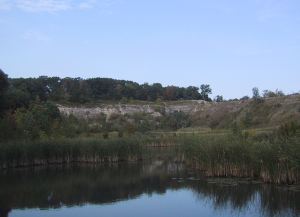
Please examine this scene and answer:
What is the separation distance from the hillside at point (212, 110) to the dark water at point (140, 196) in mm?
49954

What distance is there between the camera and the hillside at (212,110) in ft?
273

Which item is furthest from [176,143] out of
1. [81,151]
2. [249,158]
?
[249,158]

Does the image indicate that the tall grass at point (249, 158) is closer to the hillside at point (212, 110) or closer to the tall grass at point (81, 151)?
the tall grass at point (81, 151)

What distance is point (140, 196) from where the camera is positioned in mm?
23547

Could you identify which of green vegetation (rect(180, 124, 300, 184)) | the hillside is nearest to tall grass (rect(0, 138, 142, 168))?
green vegetation (rect(180, 124, 300, 184))

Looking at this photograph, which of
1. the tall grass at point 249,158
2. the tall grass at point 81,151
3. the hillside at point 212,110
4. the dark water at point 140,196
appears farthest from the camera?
the hillside at point 212,110

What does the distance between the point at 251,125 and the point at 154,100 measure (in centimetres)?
6099

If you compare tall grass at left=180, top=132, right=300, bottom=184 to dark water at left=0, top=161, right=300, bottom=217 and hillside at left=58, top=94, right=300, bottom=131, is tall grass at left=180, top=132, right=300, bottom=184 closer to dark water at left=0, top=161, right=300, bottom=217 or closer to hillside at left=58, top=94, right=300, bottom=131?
dark water at left=0, top=161, right=300, bottom=217

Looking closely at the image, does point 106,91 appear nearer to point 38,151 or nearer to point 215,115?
point 215,115

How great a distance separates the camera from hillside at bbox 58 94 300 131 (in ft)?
273

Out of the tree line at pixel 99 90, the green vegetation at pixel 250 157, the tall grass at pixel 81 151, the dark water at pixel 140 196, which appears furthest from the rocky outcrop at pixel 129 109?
the green vegetation at pixel 250 157

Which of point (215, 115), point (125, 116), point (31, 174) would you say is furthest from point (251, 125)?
point (31, 174)

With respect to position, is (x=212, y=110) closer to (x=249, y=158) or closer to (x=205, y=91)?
(x=205, y=91)

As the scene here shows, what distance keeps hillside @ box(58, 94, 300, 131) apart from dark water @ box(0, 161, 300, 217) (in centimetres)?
4995
